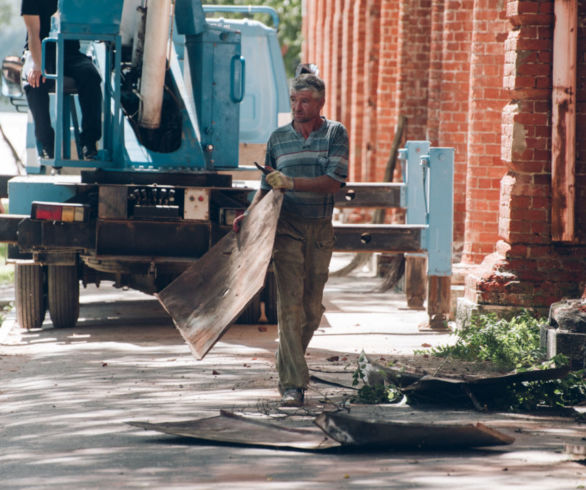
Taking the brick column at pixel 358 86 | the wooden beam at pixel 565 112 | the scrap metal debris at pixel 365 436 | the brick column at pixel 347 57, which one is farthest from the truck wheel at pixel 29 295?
the brick column at pixel 347 57

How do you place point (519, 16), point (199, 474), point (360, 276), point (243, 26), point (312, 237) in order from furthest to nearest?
point (360, 276) → point (243, 26) → point (519, 16) → point (312, 237) → point (199, 474)

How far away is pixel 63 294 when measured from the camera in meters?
11.5

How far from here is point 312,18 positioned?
35.5 m

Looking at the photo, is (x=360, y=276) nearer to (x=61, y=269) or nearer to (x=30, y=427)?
(x=61, y=269)

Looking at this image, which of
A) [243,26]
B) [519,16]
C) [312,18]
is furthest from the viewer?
[312,18]

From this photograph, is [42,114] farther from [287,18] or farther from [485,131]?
[287,18]

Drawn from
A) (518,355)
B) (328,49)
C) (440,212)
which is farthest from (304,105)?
(328,49)

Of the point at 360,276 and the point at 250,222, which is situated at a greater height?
the point at 250,222

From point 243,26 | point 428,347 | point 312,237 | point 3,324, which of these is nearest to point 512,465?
point 312,237

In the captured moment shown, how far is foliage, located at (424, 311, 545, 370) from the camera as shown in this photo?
885 cm

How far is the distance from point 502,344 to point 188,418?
10.3ft

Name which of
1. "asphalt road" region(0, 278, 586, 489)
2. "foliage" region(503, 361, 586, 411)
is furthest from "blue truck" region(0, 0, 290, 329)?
"foliage" region(503, 361, 586, 411)

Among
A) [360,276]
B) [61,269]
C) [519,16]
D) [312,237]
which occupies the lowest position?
[360,276]

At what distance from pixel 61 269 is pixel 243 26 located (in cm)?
497
